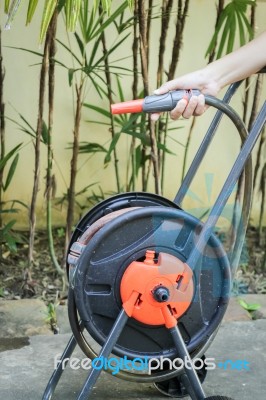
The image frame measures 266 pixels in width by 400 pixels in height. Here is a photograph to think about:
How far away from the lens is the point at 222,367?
10.1 ft

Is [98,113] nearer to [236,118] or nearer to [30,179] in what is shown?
[30,179]

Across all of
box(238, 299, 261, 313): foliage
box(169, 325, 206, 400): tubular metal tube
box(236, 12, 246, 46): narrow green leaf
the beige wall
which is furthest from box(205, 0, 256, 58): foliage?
box(169, 325, 206, 400): tubular metal tube

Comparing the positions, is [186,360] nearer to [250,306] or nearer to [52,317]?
[52,317]

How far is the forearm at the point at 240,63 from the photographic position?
Answer: 2373 millimetres

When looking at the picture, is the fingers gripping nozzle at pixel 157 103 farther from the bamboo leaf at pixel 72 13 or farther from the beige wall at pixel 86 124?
the beige wall at pixel 86 124

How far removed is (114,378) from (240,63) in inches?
52.4

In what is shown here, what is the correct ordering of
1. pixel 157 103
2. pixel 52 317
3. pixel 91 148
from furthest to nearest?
pixel 91 148, pixel 52 317, pixel 157 103

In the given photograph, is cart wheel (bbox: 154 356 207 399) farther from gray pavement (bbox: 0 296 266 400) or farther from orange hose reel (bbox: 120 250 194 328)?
orange hose reel (bbox: 120 250 194 328)

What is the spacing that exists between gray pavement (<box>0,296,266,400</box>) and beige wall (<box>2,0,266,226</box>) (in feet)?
3.98

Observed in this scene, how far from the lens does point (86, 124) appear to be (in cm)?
450

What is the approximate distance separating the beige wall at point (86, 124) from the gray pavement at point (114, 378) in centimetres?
121

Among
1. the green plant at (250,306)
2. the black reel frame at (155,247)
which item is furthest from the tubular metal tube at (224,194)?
the green plant at (250,306)

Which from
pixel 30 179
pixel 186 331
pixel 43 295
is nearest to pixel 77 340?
pixel 186 331

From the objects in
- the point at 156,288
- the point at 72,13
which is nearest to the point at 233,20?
the point at 72,13
